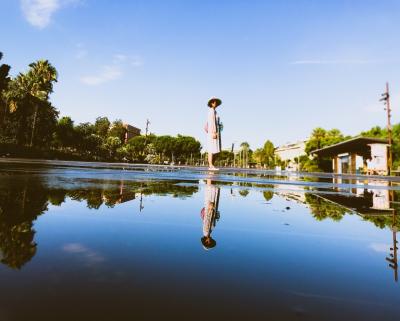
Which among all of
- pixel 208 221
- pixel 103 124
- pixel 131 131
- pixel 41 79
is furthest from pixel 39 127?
pixel 131 131

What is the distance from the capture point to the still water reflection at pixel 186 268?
38.2 inches

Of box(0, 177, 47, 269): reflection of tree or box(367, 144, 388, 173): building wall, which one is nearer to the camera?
box(0, 177, 47, 269): reflection of tree

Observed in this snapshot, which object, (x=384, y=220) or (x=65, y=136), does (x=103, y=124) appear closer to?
(x=65, y=136)

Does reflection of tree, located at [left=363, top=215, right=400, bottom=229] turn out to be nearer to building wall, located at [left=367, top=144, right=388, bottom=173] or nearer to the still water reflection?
the still water reflection

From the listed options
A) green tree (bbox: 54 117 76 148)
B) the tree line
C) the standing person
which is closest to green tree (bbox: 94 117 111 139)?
the tree line

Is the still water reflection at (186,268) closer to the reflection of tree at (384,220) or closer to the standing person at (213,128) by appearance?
the reflection of tree at (384,220)

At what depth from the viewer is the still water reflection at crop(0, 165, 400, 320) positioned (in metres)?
0.97

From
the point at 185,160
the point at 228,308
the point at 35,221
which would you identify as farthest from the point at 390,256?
the point at 185,160

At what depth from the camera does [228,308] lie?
0.99 meters

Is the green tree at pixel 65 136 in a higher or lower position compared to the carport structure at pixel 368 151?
higher

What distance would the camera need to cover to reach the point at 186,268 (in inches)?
51.3

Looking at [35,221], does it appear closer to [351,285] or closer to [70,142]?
[351,285]

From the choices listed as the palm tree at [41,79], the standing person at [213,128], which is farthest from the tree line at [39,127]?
the standing person at [213,128]

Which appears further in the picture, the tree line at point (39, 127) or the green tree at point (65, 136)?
the green tree at point (65, 136)
